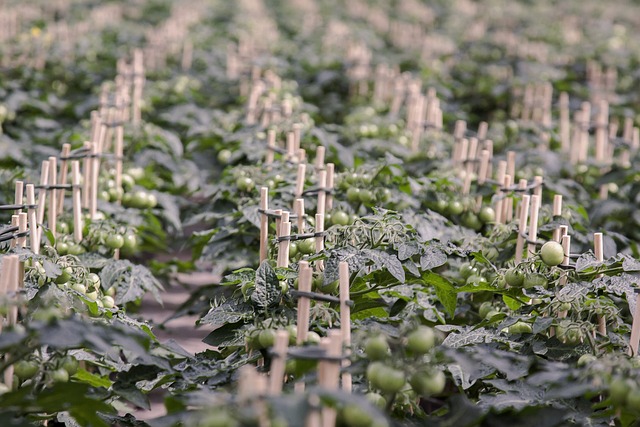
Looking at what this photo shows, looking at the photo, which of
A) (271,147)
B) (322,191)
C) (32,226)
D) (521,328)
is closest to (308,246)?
(322,191)

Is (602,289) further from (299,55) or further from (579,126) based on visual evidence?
(299,55)

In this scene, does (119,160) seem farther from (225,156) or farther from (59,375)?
(59,375)

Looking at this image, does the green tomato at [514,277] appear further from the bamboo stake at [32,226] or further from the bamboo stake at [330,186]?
the bamboo stake at [32,226]

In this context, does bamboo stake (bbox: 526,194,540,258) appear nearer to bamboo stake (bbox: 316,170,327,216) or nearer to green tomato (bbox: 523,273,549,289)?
green tomato (bbox: 523,273,549,289)

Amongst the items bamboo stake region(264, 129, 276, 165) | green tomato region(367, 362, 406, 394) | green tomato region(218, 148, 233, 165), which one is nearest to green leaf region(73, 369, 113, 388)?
green tomato region(367, 362, 406, 394)

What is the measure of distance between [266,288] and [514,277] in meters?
0.70

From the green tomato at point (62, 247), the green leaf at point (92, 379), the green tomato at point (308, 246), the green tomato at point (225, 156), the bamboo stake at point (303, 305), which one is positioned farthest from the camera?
the green tomato at point (225, 156)

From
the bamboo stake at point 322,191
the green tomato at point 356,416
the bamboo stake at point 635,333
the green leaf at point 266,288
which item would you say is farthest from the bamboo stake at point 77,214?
the bamboo stake at point 635,333

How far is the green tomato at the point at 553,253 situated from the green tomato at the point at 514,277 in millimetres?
86

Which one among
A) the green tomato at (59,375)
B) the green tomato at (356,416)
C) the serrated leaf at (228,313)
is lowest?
the green tomato at (59,375)

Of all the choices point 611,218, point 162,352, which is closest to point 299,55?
point 611,218

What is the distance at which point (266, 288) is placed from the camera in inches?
80.2

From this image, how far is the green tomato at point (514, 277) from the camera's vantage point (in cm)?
222

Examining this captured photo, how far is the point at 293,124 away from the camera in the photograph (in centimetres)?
367
